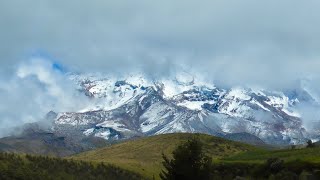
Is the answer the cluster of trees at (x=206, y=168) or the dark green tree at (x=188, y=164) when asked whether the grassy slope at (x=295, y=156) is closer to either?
the cluster of trees at (x=206, y=168)

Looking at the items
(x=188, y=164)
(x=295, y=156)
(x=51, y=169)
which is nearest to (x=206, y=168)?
(x=188, y=164)

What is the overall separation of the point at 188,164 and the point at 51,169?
144 m

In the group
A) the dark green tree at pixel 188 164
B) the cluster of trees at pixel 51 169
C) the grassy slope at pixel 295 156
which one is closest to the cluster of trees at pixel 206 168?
the dark green tree at pixel 188 164

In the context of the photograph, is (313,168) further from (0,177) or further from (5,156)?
(5,156)

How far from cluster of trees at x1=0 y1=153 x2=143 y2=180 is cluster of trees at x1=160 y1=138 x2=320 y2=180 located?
366 ft

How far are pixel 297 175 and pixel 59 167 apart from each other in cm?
14441

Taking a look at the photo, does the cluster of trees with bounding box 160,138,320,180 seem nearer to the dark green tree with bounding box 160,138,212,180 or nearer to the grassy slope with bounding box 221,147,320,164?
the dark green tree with bounding box 160,138,212,180

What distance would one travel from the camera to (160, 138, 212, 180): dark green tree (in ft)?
114

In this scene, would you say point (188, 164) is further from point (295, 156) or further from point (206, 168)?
point (295, 156)

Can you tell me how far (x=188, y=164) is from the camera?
34.8 m

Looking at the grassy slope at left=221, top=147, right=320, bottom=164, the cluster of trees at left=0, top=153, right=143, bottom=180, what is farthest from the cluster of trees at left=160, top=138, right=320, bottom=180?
the cluster of trees at left=0, top=153, right=143, bottom=180

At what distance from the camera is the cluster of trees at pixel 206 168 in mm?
34812

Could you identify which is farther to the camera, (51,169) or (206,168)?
(51,169)

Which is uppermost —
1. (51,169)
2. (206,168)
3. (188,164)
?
(51,169)
